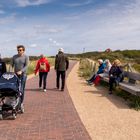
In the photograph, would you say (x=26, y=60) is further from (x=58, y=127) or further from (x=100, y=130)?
(x=100, y=130)

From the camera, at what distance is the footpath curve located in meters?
7.22

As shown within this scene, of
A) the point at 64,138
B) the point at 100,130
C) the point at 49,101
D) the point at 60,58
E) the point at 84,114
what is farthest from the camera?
the point at 60,58

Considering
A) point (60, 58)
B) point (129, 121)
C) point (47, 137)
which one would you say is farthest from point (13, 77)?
point (60, 58)

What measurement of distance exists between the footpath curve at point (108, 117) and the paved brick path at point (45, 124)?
0.26 metres

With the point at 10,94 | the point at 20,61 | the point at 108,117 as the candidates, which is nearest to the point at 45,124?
the point at 10,94

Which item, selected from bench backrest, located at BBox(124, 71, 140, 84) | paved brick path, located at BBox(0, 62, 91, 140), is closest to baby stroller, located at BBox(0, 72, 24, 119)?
paved brick path, located at BBox(0, 62, 91, 140)

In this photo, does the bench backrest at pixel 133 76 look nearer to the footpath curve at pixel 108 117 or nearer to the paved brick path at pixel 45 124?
the footpath curve at pixel 108 117

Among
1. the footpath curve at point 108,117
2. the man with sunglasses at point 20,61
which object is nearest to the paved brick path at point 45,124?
the footpath curve at point 108,117

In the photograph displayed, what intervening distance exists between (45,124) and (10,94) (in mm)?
1415

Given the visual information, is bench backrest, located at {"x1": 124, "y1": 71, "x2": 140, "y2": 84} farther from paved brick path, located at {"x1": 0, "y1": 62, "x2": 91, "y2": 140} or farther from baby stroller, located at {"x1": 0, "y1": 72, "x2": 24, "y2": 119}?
baby stroller, located at {"x1": 0, "y1": 72, "x2": 24, "y2": 119}

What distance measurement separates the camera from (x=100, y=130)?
756 centimetres

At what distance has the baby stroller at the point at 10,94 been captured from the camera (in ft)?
28.4

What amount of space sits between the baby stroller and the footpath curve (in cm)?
177

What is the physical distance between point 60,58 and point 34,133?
8.29 metres
